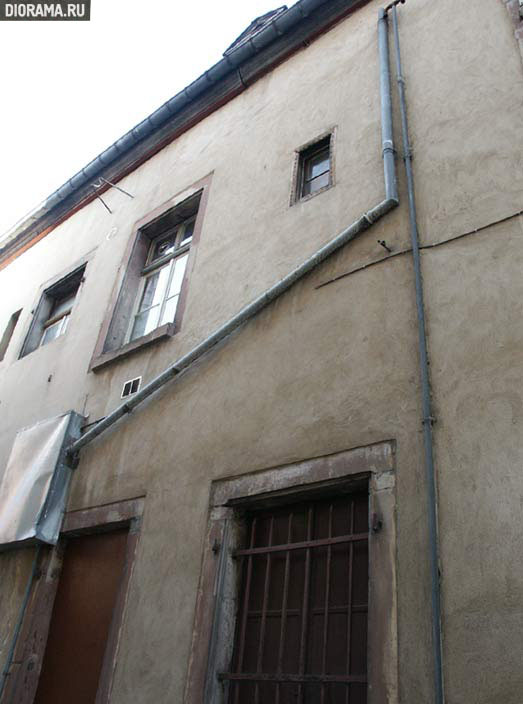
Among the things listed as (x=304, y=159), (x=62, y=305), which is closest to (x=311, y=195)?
(x=304, y=159)

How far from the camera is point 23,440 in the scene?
6426 mm

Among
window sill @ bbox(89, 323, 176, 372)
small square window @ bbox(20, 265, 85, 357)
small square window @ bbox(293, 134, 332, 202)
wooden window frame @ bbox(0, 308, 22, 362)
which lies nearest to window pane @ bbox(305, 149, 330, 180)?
small square window @ bbox(293, 134, 332, 202)

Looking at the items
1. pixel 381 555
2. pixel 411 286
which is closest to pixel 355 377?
pixel 411 286

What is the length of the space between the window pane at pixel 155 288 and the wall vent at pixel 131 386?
4.34 ft

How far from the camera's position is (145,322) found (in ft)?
23.1

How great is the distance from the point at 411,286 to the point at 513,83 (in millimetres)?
1840

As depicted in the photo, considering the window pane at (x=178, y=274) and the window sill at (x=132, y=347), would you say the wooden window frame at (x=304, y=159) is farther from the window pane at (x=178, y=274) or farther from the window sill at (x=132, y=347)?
the window sill at (x=132, y=347)

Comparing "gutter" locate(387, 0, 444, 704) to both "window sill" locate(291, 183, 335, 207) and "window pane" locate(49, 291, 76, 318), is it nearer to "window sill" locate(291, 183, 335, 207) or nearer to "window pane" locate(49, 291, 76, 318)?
"window sill" locate(291, 183, 335, 207)

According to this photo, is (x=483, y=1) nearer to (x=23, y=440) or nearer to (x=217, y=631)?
(x=217, y=631)

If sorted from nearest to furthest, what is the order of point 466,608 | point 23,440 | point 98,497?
point 466,608 → point 98,497 → point 23,440

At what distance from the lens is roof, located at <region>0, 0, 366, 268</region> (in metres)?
7.51

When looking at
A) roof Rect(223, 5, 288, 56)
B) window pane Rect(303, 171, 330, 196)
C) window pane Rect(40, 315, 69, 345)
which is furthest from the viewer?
roof Rect(223, 5, 288, 56)

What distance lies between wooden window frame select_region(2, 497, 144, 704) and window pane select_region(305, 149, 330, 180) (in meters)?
3.52

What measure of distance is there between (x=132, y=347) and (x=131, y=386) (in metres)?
0.46
